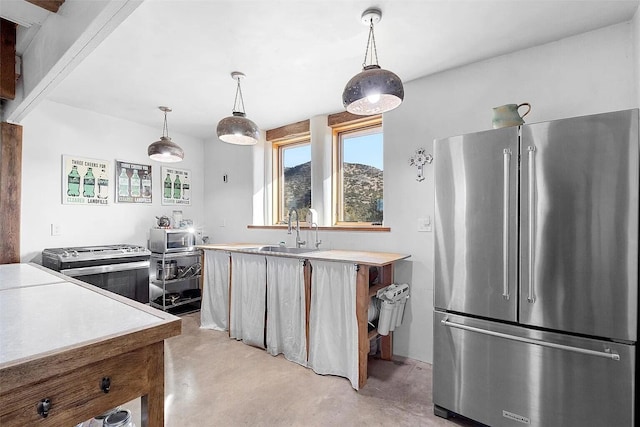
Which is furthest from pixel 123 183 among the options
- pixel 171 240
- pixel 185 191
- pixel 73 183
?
pixel 171 240

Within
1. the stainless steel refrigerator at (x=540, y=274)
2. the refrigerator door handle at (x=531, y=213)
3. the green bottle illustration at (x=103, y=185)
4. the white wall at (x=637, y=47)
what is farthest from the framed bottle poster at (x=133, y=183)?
the white wall at (x=637, y=47)

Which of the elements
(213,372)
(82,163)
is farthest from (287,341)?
(82,163)

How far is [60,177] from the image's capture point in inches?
129

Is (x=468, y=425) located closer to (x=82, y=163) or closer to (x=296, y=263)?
(x=296, y=263)

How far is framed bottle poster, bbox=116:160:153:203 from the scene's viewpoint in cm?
378

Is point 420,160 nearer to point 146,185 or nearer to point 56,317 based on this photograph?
point 56,317

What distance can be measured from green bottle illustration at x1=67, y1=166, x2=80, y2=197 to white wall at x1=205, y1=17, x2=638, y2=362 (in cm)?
244

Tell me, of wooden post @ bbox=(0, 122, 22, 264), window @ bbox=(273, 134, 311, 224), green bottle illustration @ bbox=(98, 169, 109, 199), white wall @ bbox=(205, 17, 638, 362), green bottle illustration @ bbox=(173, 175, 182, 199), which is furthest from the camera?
green bottle illustration @ bbox=(173, 175, 182, 199)

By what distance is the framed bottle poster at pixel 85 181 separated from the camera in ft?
10.9

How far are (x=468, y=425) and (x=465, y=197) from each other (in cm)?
135

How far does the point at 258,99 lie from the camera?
122 inches

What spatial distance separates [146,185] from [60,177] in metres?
0.90

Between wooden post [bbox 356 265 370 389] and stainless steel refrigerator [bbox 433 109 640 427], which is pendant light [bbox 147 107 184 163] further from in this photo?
stainless steel refrigerator [bbox 433 109 640 427]

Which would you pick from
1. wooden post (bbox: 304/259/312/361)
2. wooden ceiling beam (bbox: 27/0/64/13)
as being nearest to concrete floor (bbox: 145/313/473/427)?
wooden post (bbox: 304/259/312/361)
